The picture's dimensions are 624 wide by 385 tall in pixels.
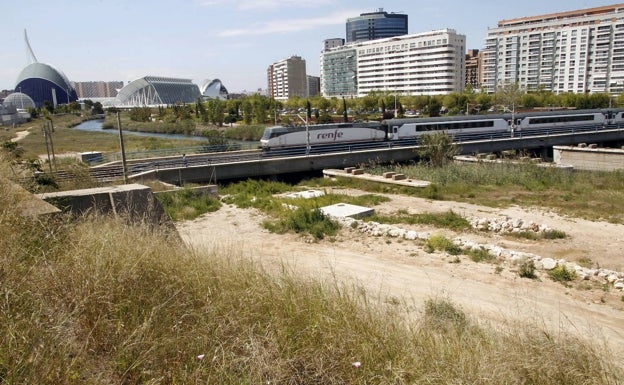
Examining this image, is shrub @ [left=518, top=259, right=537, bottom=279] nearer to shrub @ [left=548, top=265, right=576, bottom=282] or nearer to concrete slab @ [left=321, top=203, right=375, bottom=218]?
shrub @ [left=548, top=265, right=576, bottom=282]

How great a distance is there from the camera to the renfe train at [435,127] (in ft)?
114

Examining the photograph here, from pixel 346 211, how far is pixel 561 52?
4359 inches

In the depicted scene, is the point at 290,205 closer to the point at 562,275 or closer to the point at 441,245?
the point at 441,245

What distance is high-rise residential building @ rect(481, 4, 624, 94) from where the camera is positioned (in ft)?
326

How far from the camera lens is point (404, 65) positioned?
13000 cm

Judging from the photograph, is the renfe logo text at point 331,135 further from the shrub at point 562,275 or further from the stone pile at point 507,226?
the shrub at point 562,275

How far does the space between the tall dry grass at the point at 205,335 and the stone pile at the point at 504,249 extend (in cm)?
767

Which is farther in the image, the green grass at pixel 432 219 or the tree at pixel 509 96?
the tree at pixel 509 96

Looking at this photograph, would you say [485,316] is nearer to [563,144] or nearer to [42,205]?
[42,205]

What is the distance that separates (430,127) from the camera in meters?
40.3

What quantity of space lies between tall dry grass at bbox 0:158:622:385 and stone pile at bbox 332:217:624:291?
767 centimetres

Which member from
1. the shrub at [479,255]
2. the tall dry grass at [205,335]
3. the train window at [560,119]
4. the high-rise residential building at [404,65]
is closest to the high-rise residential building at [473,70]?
the high-rise residential building at [404,65]

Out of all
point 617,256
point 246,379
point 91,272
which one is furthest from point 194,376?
point 617,256

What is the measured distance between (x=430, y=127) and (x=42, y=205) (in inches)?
1469
